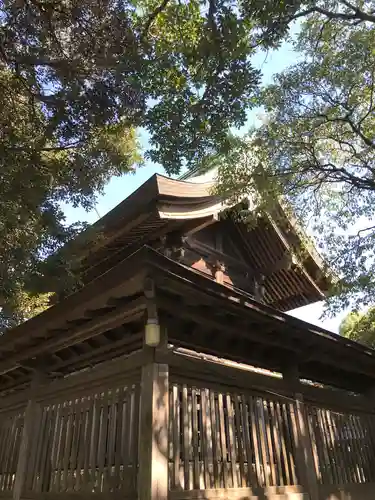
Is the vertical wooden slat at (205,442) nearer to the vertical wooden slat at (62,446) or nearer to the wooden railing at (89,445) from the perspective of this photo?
the wooden railing at (89,445)

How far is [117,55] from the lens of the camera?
559 centimetres

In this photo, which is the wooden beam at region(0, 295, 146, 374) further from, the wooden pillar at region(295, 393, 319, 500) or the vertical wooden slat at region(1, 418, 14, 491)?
the wooden pillar at region(295, 393, 319, 500)

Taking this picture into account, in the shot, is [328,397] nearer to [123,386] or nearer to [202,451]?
[202,451]

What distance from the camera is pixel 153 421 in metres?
3.75

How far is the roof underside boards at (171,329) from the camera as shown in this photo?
399cm

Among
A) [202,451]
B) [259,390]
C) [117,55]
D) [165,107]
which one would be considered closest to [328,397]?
[259,390]

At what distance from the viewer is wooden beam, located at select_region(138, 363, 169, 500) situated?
3.56 m

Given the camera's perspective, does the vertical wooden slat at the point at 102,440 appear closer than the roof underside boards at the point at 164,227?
Yes

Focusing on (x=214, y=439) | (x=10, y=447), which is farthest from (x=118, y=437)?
(x=10, y=447)

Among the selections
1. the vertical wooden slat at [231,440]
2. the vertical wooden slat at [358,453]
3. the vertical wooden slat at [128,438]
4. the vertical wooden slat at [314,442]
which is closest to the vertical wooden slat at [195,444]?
the vertical wooden slat at [231,440]

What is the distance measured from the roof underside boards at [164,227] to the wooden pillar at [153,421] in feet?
9.44

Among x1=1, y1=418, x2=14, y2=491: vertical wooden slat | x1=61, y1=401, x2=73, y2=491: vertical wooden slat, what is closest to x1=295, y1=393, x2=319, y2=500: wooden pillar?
x1=61, y1=401, x2=73, y2=491: vertical wooden slat

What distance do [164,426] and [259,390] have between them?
1.70m

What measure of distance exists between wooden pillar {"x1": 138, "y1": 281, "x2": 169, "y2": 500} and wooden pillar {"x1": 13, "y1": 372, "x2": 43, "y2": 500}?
233 cm
